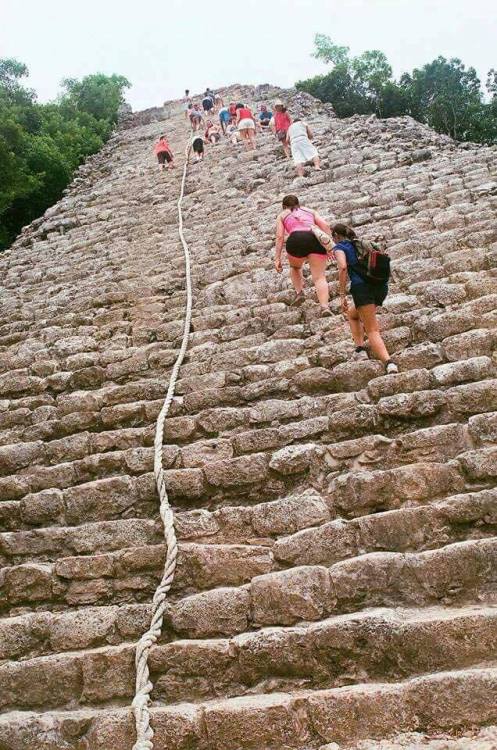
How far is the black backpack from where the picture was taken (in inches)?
148

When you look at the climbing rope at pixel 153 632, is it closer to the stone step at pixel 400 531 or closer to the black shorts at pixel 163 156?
the stone step at pixel 400 531

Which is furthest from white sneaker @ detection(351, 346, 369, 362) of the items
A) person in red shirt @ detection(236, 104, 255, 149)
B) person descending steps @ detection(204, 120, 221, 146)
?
person descending steps @ detection(204, 120, 221, 146)

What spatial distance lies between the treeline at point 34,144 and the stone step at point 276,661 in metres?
11.0

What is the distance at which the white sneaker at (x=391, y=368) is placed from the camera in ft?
11.5

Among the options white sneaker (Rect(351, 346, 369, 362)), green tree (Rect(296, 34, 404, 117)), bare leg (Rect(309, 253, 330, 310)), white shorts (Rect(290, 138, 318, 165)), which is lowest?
white sneaker (Rect(351, 346, 369, 362))

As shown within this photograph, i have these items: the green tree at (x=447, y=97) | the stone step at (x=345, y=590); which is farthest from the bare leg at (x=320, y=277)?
the green tree at (x=447, y=97)

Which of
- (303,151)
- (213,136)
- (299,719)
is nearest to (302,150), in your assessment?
(303,151)

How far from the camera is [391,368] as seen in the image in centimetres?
353

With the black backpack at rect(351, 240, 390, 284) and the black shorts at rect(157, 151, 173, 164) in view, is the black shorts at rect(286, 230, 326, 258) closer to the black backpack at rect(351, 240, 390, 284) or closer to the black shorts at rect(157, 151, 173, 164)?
the black backpack at rect(351, 240, 390, 284)

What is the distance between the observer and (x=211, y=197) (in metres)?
8.68

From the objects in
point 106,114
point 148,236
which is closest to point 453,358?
point 148,236

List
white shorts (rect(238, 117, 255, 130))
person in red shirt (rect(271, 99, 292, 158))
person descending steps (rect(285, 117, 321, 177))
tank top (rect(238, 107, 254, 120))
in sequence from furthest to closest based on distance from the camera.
Answer: tank top (rect(238, 107, 254, 120)) → white shorts (rect(238, 117, 255, 130)) → person in red shirt (rect(271, 99, 292, 158)) → person descending steps (rect(285, 117, 321, 177))

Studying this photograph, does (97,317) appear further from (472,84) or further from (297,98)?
(472,84)

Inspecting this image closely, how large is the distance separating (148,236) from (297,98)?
39.5ft
